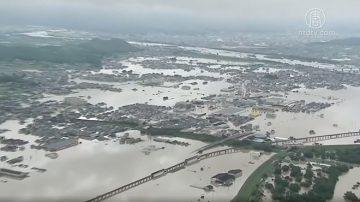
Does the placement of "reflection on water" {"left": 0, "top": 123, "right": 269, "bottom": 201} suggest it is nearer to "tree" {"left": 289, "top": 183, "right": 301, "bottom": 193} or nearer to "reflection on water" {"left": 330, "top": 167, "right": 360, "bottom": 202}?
"tree" {"left": 289, "top": 183, "right": 301, "bottom": 193}

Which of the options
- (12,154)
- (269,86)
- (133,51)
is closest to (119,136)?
(12,154)

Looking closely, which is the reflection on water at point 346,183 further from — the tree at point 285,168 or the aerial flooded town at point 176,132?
the tree at point 285,168

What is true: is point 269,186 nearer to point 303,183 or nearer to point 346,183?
point 303,183

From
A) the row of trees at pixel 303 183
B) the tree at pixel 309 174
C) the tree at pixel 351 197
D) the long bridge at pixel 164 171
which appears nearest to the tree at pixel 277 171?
the row of trees at pixel 303 183

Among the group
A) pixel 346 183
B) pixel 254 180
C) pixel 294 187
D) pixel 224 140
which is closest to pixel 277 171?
pixel 254 180

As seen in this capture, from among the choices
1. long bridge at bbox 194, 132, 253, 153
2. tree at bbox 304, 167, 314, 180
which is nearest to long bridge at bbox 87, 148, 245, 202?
long bridge at bbox 194, 132, 253, 153

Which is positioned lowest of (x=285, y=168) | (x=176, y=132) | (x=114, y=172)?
(x=114, y=172)
